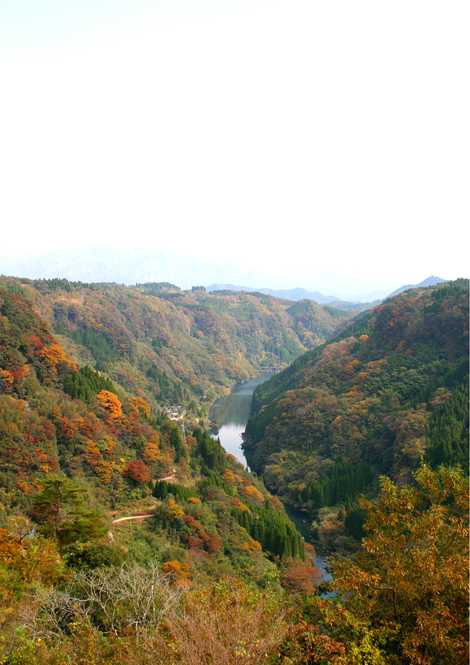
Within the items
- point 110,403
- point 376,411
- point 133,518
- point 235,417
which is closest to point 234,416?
point 235,417

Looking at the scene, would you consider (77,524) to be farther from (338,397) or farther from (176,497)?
(338,397)

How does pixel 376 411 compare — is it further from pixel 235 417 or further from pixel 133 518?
pixel 235 417

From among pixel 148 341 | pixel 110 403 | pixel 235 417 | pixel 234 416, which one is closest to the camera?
pixel 110 403

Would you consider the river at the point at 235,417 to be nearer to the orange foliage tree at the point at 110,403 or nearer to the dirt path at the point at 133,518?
the dirt path at the point at 133,518

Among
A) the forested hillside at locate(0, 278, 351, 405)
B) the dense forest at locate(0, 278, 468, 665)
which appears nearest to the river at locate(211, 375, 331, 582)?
the dense forest at locate(0, 278, 468, 665)

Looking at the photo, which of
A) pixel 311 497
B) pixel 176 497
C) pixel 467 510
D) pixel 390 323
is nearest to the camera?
pixel 467 510

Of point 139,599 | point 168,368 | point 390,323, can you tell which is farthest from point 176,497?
point 168,368
